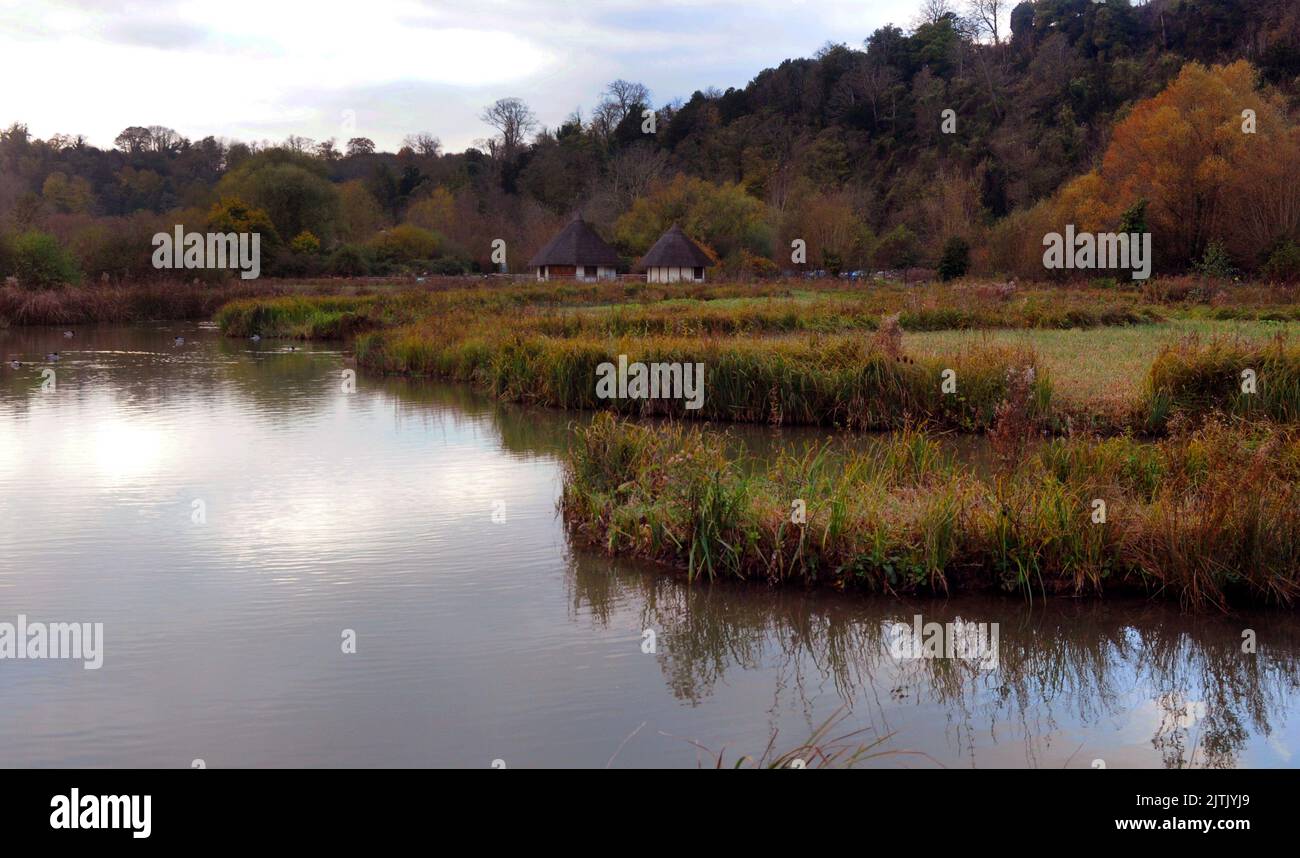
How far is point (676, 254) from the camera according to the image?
41.1 m

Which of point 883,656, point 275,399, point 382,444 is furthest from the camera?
point 275,399

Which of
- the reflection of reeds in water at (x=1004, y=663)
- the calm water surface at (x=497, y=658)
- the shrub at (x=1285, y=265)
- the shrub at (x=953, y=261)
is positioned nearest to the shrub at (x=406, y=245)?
the shrub at (x=953, y=261)

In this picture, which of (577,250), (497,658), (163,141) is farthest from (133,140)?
(497,658)

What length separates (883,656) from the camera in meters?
5.69

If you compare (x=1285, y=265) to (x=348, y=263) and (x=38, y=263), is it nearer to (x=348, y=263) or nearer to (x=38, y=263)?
(x=348, y=263)

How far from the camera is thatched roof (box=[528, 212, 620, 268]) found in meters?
45.0

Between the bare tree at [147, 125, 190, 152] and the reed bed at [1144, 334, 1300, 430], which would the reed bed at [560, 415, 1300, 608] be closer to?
the reed bed at [1144, 334, 1300, 430]

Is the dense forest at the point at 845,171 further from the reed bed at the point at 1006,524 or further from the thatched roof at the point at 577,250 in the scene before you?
the reed bed at the point at 1006,524

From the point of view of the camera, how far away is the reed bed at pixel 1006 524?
6.16 m

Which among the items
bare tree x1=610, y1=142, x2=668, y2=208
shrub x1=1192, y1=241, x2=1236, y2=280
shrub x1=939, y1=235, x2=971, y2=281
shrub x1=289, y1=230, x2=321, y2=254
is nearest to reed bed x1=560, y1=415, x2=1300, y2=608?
shrub x1=1192, y1=241, x2=1236, y2=280
